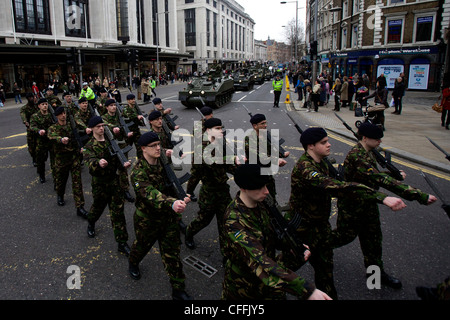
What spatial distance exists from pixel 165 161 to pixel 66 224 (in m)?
2.96

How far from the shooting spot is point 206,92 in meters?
19.4

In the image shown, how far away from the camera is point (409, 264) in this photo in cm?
440

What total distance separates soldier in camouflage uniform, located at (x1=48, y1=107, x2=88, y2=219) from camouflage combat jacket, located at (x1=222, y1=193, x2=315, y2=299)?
4.43 metres

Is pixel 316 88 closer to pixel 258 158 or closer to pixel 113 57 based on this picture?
pixel 258 158

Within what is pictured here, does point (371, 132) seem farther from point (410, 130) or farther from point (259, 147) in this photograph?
point (410, 130)

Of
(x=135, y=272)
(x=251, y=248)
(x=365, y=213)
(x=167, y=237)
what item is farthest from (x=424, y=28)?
(x=251, y=248)

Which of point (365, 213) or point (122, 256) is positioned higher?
point (365, 213)

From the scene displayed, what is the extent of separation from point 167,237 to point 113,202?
152cm

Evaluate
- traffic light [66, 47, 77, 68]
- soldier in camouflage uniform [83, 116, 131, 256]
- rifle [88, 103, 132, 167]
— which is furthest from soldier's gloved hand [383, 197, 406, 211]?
traffic light [66, 47, 77, 68]

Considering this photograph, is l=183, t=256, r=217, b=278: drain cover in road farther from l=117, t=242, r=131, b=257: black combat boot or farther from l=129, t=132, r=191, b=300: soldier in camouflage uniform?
l=117, t=242, r=131, b=257: black combat boot

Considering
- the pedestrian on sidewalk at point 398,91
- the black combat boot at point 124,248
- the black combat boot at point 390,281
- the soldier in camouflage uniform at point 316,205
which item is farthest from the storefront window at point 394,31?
the black combat boot at point 124,248

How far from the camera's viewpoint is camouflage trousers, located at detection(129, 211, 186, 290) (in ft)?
12.3

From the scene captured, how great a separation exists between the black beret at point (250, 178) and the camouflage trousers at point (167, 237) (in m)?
1.50
